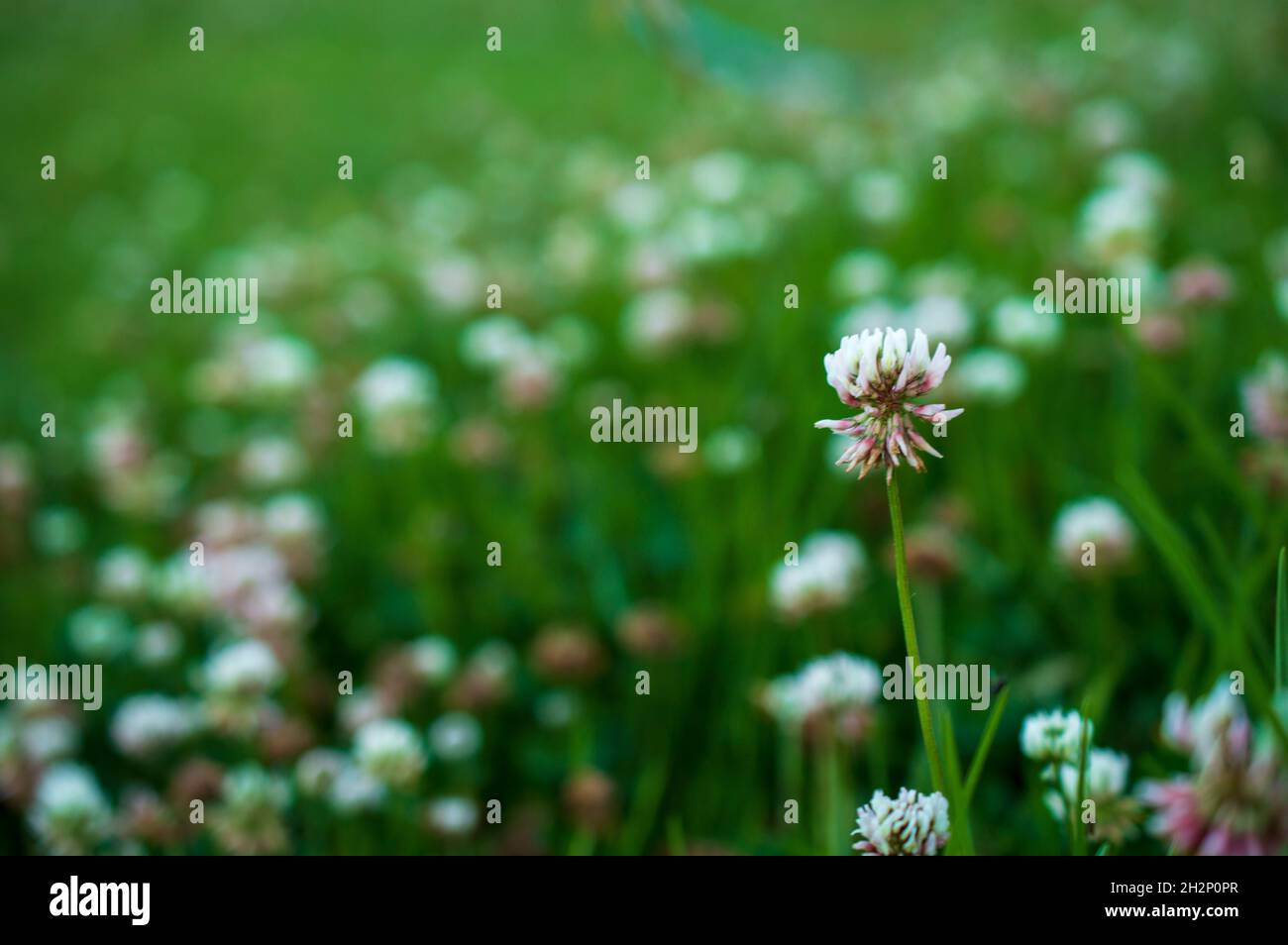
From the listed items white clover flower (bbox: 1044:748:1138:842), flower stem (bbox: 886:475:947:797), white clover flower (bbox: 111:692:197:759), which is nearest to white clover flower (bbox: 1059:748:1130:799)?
white clover flower (bbox: 1044:748:1138:842)

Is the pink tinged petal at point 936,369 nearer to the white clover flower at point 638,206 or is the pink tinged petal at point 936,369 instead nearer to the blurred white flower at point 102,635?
the blurred white flower at point 102,635

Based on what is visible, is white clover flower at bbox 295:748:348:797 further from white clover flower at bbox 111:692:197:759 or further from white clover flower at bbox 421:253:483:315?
white clover flower at bbox 421:253:483:315

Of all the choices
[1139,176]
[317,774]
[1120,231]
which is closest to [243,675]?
[317,774]

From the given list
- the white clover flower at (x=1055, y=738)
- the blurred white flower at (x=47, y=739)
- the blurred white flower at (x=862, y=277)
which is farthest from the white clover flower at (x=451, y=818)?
the blurred white flower at (x=862, y=277)

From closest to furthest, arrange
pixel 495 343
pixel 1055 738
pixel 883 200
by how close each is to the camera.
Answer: pixel 1055 738, pixel 495 343, pixel 883 200

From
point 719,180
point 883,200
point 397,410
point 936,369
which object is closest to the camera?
point 936,369

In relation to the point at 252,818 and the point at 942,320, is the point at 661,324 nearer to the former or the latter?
the point at 942,320

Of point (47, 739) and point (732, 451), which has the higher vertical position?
point (732, 451)
